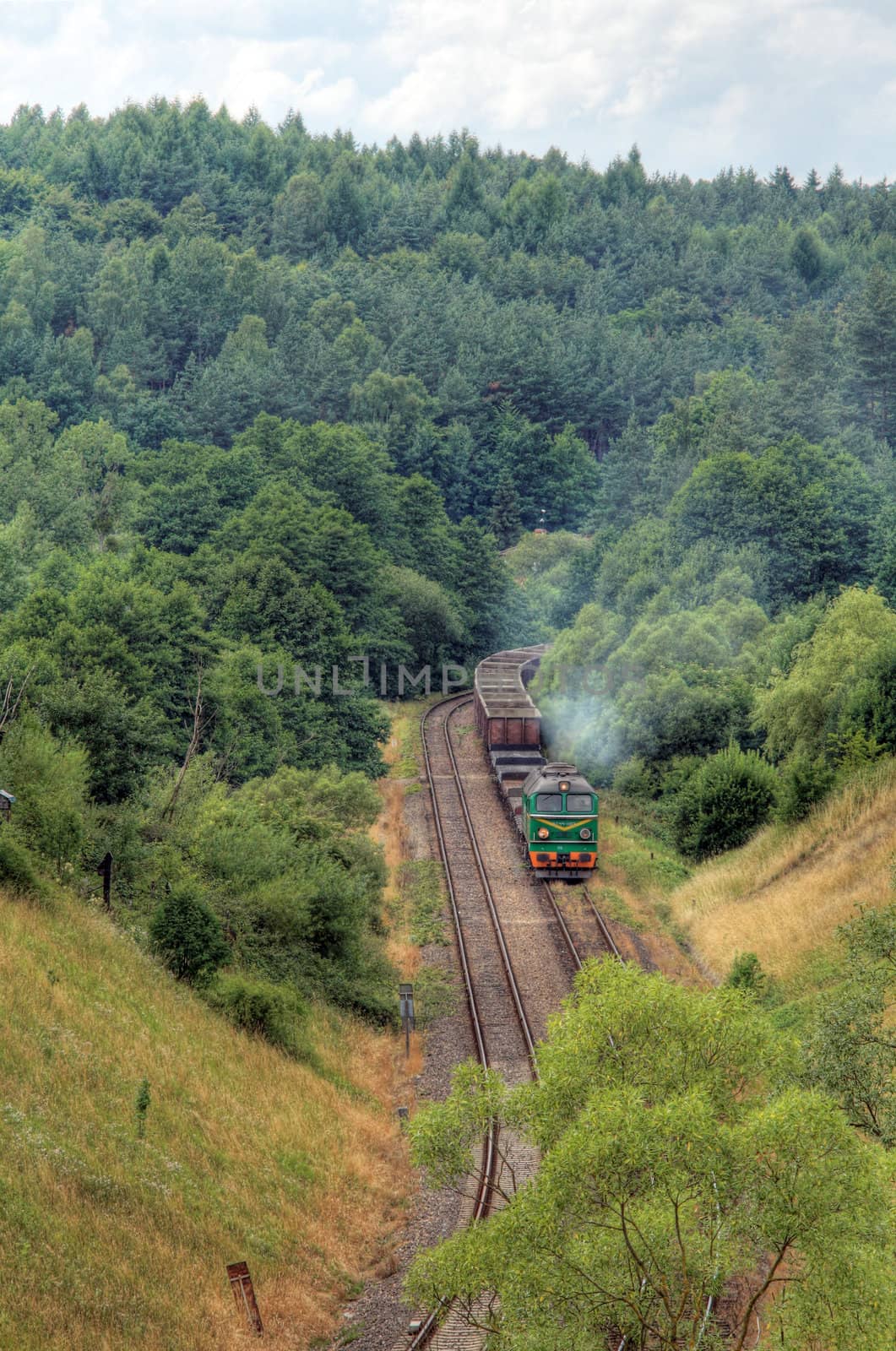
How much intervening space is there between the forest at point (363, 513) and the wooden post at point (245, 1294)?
8.83 m

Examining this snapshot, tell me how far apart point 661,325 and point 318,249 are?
4758cm

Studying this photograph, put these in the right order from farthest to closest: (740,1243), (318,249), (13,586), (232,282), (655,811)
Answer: (318,249) < (232,282) < (13,586) < (655,811) < (740,1243)

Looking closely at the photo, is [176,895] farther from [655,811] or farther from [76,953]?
[655,811]

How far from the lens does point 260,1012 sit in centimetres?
2692

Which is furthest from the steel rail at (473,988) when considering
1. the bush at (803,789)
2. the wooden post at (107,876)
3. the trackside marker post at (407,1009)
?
the bush at (803,789)

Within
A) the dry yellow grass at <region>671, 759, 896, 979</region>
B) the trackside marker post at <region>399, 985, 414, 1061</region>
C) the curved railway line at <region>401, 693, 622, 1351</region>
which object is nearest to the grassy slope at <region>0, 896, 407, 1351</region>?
the trackside marker post at <region>399, 985, 414, 1061</region>

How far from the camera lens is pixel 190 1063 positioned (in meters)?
23.7

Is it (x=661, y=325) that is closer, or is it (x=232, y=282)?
(x=232, y=282)

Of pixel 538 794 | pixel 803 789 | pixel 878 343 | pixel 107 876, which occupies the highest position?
pixel 878 343

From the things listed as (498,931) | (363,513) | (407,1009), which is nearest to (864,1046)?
(407,1009)

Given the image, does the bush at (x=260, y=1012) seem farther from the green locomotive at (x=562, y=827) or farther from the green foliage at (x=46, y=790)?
the green locomotive at (x=562, y=827)

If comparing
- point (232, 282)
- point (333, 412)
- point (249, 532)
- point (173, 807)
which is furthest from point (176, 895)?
point (232, 282)

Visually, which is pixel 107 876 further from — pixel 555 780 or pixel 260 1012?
pixel 555 780

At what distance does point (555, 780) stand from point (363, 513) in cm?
5187
